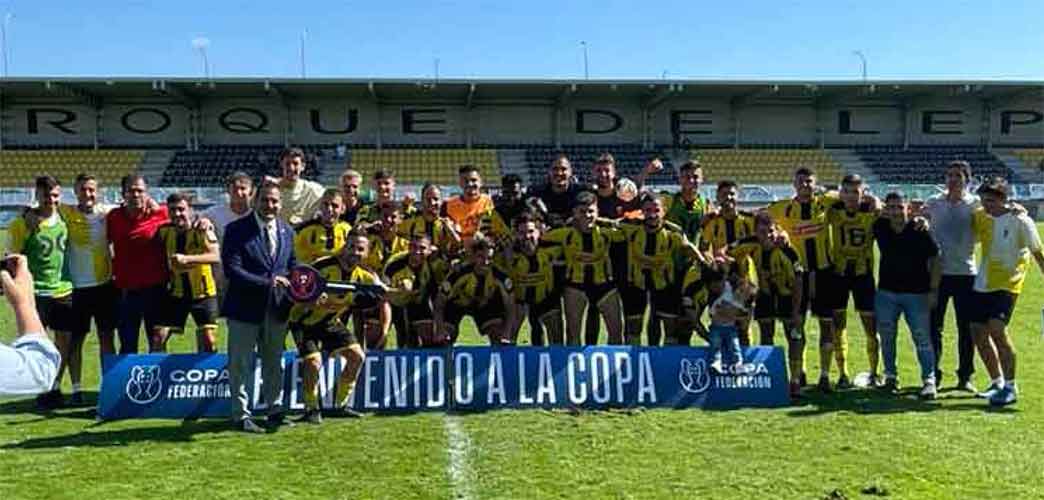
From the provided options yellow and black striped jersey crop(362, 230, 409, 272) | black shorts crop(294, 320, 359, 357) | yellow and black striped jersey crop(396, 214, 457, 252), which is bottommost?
black shorts crop(294, 320, 359, 357)

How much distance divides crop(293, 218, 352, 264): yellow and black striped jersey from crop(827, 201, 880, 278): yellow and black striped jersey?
13.1ft

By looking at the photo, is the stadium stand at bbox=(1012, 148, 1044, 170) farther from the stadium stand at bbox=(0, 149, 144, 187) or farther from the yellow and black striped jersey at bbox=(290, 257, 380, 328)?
the yellow and black striped jersey at bbox=(290, 257, 380, 328)

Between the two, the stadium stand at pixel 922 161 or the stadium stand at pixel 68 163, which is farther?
the stadium stand at pixel 922 161

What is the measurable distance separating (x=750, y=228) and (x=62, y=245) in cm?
552

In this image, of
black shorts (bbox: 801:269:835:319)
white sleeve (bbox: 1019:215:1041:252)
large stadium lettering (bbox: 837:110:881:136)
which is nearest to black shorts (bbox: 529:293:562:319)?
black shorts (bbox: 801:269:835:319)

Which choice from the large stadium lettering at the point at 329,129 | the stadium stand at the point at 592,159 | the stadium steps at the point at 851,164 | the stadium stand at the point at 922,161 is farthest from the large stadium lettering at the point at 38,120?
the stadium stand at the point at 922,161

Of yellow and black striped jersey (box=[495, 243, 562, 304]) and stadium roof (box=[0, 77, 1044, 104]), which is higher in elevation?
stadium roof (box=[0, 77, 1044, 104])

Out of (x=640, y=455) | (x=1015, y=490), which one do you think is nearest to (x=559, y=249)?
(x=640, y=455)

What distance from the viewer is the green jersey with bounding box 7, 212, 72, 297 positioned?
7.51 metres

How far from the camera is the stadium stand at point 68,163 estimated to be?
126ft

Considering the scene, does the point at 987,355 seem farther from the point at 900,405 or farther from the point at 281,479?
the point at 281,479

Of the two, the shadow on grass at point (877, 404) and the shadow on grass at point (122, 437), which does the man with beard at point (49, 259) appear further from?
the shadow on grass at point (877, 404)

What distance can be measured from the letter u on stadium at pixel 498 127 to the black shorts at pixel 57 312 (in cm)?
3071

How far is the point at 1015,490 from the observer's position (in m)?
5.32
